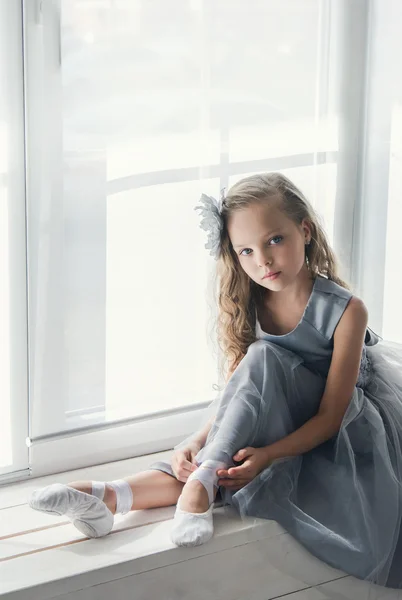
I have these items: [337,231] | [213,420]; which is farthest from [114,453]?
[337,231]

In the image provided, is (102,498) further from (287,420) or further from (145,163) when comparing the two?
(145,163)

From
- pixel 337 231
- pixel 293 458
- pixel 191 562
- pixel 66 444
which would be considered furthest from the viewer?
pixel 337 231

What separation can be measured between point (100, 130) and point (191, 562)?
3.14ft

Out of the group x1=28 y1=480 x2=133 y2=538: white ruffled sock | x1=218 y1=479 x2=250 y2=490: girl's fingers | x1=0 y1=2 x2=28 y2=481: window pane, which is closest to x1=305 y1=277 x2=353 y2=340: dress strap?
x1=218 y1=479 x2=250 y2=490: girl's fingers

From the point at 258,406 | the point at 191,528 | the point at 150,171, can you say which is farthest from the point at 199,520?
the point at 150,171

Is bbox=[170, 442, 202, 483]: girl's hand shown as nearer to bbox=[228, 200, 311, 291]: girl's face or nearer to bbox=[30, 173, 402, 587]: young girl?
bbox=[30, 173, 402, 587]: young girl

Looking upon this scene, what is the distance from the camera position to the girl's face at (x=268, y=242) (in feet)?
5.51

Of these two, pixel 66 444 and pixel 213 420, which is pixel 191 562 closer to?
pixel 213 420

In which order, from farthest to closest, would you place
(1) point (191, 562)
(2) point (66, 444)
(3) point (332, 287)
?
(2) point (66, 444) < (3) point (332, 287) < (1) point (191, 562)

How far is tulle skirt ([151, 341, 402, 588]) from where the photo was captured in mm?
1537

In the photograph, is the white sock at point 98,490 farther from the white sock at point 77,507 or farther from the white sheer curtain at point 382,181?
the white sheer curtain at point 382,181

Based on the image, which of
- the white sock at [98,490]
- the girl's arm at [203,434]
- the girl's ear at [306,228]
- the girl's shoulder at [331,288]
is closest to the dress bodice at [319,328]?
the girl's shoulder at [331,288]

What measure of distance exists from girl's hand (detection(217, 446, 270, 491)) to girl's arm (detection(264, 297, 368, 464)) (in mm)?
21

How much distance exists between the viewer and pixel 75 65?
178 centimetres
